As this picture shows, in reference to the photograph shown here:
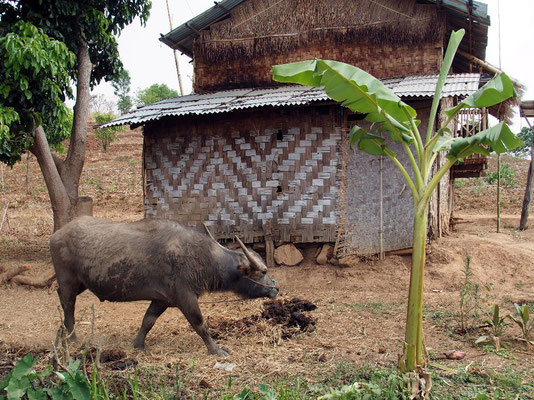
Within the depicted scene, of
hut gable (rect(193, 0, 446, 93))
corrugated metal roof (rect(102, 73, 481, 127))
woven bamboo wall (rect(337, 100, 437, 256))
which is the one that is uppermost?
hut gable (rect(193, 0, 446, 93))

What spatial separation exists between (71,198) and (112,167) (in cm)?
1343

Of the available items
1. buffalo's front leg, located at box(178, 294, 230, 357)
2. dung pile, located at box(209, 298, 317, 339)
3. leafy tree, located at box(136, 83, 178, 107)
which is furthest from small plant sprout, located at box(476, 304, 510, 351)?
leafy tree, located at box(136, 83, 178, 107)

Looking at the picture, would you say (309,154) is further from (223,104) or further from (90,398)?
(90,398)

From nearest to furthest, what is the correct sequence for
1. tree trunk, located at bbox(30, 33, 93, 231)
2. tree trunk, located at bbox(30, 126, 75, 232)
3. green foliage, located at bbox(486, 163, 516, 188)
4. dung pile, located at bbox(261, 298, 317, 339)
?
dung pile, located at bbox(261, 298, 317, 339)
tree trunk, located at bbox(30, 126, 75, 232)
tree trunk, located at bbox(30, 33, 93, 231)
green foliage, located at bbox(486, 163, 516, 188)

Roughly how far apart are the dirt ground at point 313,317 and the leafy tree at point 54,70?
75.4 inches

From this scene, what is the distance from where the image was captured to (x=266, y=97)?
310 inches

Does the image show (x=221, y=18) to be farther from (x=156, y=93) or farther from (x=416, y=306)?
(x=156, y=93)

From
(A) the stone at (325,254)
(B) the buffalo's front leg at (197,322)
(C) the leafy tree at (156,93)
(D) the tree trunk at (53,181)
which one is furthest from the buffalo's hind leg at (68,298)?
(C) the leafy tree at (156,93)

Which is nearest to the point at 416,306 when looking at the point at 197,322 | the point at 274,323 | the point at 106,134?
the point at 197,322

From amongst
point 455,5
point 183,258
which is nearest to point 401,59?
point 455,5

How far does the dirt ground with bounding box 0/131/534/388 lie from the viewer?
4.41m

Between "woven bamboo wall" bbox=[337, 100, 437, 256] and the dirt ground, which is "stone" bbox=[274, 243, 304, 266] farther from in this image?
"woven bamboo wall" bbox=[337, 100, 437, 256]

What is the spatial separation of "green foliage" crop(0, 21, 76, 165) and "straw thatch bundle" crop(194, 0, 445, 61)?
10.3ft

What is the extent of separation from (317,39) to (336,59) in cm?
52
